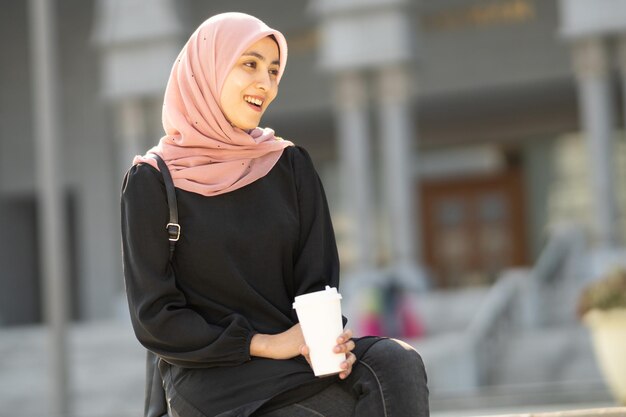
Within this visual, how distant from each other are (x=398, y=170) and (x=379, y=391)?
15643 mm

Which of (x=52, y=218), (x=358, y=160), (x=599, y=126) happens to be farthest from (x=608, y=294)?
(x=358, y=160)

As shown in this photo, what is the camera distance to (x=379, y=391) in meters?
2.61

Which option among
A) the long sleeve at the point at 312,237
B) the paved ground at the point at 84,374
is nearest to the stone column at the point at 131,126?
the paved ground at the point at 84,374

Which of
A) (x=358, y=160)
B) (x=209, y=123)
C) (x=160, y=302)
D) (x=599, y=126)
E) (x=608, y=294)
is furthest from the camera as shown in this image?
(x=358, y=160)

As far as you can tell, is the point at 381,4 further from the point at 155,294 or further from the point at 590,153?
the point at 155,294

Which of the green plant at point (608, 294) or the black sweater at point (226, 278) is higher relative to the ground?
the black sweater at point (226, 278)

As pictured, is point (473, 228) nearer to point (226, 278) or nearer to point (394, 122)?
point (394, 122)

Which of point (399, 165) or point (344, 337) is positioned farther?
point (399, 165)

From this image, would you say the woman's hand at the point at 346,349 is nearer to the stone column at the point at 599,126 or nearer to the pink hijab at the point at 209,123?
the pink hijab at the point at 209,123

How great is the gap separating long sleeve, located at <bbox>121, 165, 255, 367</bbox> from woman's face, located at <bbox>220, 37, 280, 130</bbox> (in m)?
0.25

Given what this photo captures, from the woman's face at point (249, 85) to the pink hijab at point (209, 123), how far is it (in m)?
0.02

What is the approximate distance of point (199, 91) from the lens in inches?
114

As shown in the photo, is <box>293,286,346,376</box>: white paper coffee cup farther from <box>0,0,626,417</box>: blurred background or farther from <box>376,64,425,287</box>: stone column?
<box>376,64,425,287</box>: stone column

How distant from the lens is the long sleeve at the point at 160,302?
275cm
